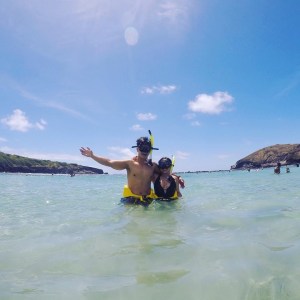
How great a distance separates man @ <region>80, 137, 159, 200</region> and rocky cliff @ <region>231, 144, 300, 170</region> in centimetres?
14535

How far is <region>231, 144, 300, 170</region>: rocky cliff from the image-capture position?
150 metres

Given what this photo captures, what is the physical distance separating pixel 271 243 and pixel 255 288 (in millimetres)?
1664

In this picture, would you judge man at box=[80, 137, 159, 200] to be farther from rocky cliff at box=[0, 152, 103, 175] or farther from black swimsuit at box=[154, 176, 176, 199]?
rocky cliff at box=[0, 152, 103, 175]

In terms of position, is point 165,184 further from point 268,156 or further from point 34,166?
point 268,156

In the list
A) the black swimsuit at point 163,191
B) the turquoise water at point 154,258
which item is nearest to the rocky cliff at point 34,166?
the black swimsuit at point 163,191

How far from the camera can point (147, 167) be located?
8586 mm

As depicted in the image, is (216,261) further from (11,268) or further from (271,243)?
(11,268)

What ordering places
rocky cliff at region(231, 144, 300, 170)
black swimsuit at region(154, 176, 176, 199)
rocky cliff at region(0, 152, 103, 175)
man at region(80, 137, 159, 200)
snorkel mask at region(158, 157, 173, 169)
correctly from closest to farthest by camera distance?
man at region(80, 137, 159, 200), snorkel mask at region(158, 157, 173, 169), black swimsuit at region(154, 176, 176, 199), rocky cliff at region(0, 152, 103, 175), rocky cliff at region(231, 144, 300, 170)

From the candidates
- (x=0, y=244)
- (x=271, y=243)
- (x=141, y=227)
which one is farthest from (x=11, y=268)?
(x=271, y=243)

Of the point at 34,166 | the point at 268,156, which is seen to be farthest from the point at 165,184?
the point at 268,156

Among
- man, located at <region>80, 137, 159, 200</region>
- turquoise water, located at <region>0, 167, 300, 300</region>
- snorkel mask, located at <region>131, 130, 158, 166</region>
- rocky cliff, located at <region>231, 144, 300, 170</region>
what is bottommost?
turquoise water, located at <region>0, 167, 300, 300</region>

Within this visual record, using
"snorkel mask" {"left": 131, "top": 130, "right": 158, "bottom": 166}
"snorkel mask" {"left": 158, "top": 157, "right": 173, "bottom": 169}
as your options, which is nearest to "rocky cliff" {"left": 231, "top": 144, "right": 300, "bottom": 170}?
"snorkel mask" {"left": 158, "top": 157, "right": 173, "bottom": 169}

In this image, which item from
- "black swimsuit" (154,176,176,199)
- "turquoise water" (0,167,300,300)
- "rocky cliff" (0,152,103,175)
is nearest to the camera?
"turquoise water" (0,167,300,300)

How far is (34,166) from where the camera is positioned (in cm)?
15175
